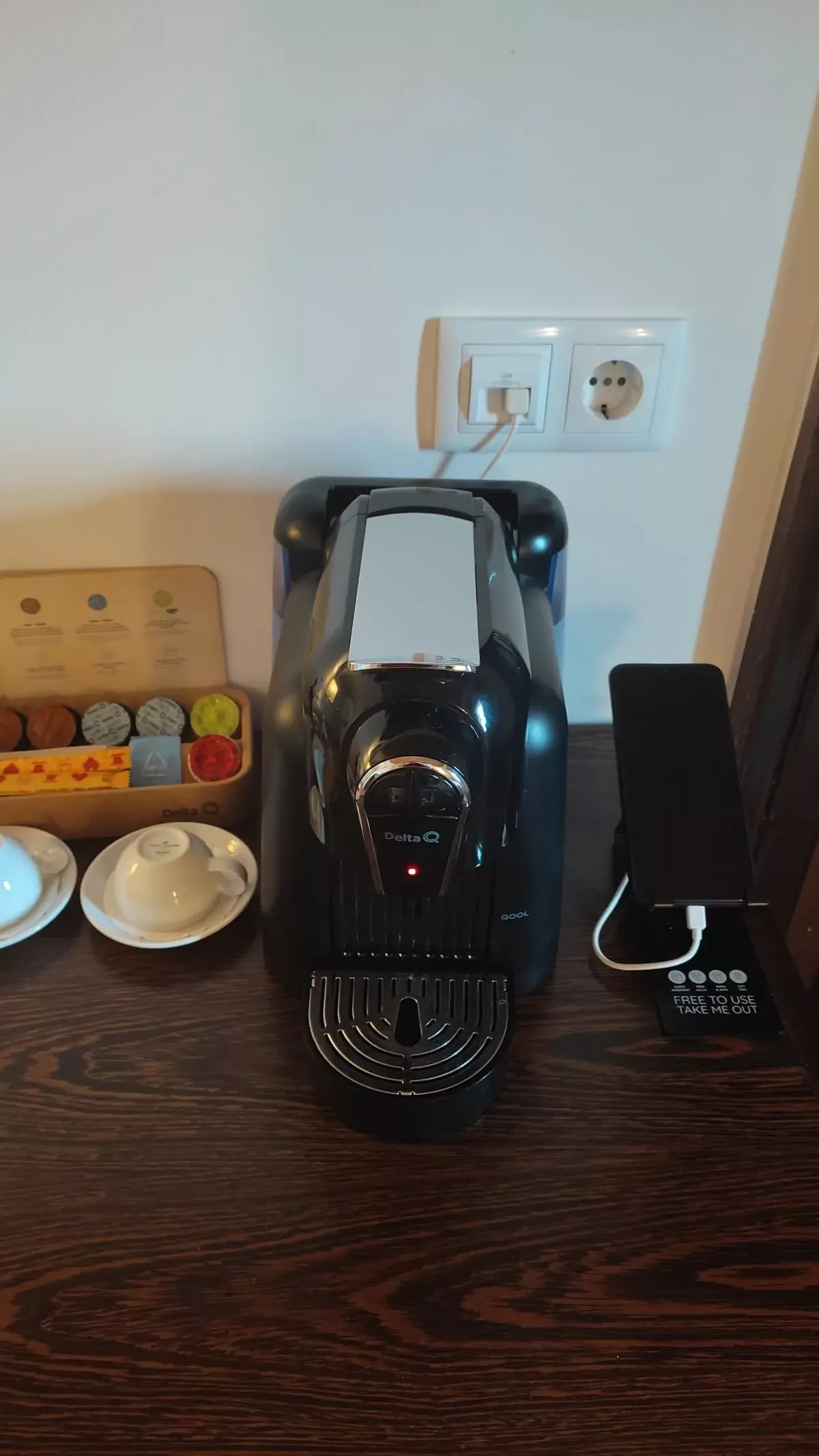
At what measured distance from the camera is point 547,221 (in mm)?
686

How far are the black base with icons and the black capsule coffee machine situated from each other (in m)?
0.09

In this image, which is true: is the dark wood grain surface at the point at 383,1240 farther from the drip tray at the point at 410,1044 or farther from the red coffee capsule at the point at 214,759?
the red coffee capsule at the point at 214,759

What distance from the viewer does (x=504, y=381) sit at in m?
0.73

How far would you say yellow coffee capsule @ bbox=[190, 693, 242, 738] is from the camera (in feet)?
2.72

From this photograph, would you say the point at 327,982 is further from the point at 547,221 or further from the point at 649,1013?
the point at 547,221

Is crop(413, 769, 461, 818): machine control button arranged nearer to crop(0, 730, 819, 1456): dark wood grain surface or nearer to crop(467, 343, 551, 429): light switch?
crop(0, 730, 819, 1456): dark wood grain surface

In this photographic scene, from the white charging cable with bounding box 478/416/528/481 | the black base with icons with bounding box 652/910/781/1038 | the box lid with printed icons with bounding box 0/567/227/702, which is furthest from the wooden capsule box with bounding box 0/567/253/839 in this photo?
the black base with icons with bounding box 652/910/781/1038

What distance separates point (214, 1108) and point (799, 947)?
2.06 ft

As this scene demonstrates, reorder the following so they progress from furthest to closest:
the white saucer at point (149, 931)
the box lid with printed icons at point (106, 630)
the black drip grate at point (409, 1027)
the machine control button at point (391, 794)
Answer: the box lid with printed icons at point (106, 630) < the white saucer at point (149, 931) < the black drip grate at point (409, 1027) < the machine control button at point (391, 794)

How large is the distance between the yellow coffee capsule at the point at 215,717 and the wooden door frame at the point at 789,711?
0.44m

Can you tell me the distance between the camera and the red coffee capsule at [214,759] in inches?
30.6

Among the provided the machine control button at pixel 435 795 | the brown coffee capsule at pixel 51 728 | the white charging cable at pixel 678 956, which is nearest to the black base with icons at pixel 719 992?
the white charging cable at pixel 678 956

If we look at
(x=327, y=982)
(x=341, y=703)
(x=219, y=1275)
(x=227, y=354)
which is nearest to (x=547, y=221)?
(x=227, y=354)

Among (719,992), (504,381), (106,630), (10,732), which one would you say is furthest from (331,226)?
(719,992)
